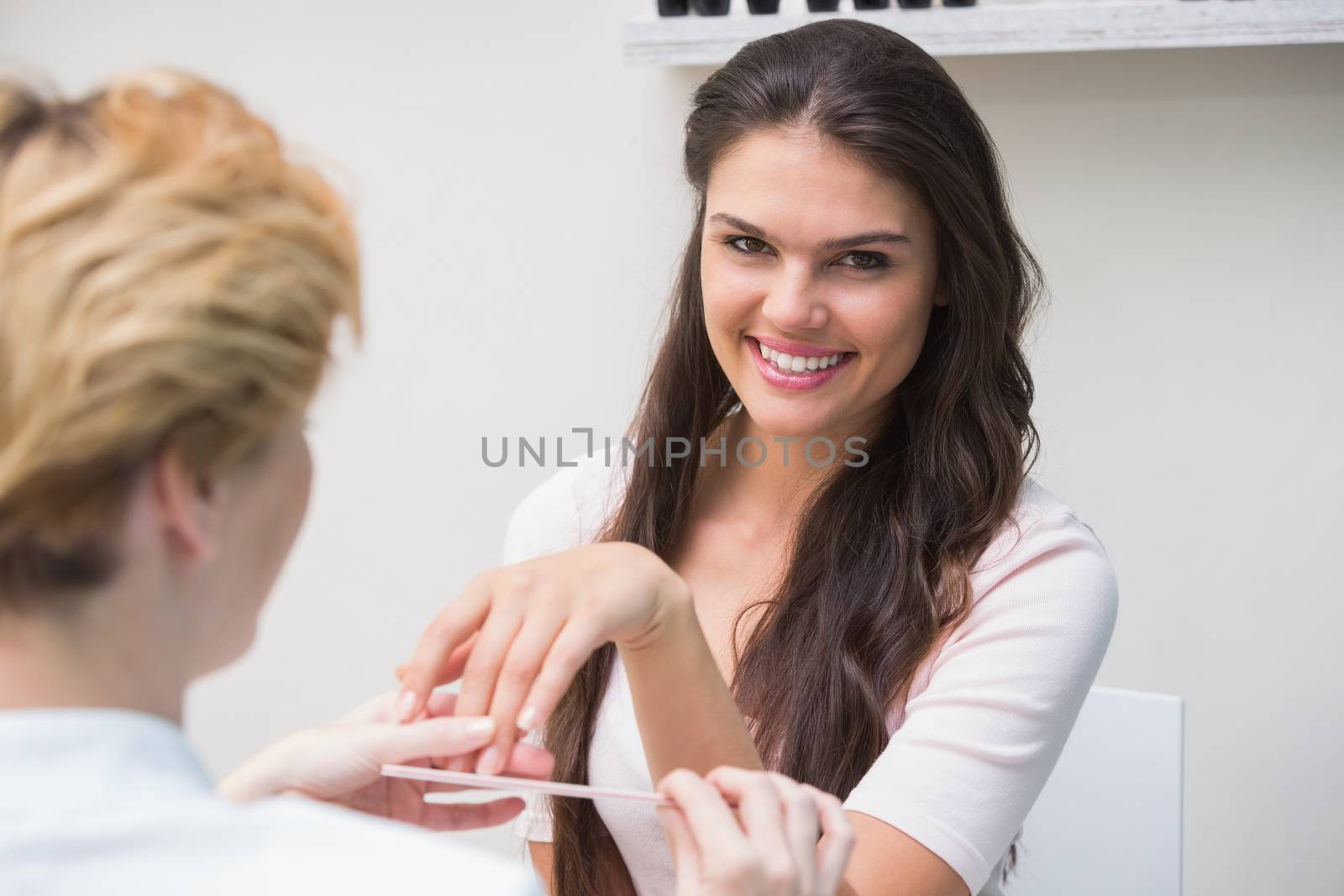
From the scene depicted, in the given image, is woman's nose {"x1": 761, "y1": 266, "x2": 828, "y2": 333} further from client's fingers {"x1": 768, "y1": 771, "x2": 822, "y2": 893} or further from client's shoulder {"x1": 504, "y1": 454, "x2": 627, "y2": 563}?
client's fingers {"x1": 768, "y1": 771, "x2": 822, "y2": 893}

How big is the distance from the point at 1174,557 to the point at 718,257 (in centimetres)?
103

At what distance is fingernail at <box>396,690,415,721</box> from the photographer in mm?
890

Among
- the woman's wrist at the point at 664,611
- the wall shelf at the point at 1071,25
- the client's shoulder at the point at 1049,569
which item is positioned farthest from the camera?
the wall shelf at the point at 1071,25

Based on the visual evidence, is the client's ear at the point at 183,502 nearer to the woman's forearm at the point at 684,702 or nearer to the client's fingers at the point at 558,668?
the client's fingers at the point at 558,668

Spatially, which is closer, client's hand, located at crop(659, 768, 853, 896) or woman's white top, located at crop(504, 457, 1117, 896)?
client's hand, located at crop(659, 768, 853, 896)

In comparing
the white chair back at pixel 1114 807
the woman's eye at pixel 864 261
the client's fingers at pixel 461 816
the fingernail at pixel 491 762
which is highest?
the woman's eye at pixel 864 261

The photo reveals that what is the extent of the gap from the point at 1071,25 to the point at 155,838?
1539 mm

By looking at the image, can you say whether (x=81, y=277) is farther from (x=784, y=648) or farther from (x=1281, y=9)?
(x=1281, y=9)

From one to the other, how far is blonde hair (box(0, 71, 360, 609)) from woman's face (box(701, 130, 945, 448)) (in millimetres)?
685

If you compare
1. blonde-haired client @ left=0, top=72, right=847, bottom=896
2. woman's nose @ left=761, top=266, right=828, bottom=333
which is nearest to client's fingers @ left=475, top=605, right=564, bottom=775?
blonde-haired client @ left=0, top=72, right=847, bottom=896

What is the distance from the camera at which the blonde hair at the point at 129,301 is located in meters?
0.55

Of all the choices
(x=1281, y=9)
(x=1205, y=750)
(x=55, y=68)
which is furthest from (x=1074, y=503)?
(x=55, y=68)

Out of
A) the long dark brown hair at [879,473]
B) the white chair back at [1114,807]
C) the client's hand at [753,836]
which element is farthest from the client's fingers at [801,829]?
the white chair back at [1114,807]

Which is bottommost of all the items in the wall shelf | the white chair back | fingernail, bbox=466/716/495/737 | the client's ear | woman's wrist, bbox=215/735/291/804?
the white chair back
